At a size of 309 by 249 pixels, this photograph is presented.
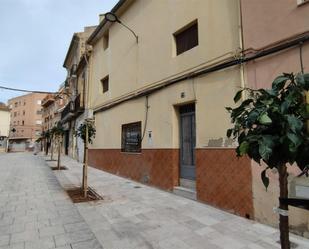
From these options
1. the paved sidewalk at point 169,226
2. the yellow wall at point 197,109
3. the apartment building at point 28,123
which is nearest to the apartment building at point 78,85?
the yellow wall at point 197,109

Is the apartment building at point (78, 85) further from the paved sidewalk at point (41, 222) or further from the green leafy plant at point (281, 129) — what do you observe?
the green leafy plant at point (281, 129)

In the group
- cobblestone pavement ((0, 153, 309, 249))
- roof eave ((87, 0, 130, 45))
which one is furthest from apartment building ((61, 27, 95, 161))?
cobblestone pavement ((0, 153, 309, 249))

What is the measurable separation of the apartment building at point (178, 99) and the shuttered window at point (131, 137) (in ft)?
0.12

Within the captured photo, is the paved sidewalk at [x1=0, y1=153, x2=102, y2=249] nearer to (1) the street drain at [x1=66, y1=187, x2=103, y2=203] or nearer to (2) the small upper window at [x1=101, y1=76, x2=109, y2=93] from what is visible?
(1) the street drain at [x1=66, y1=187, x2=103, y2=203]

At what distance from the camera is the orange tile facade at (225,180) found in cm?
504

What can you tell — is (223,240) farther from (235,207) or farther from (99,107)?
(99,107)

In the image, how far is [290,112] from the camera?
5.82ft

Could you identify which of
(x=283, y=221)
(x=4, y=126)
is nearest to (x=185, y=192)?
(x=283, y=221)

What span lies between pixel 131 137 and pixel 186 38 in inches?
169

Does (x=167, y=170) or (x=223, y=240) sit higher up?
(x=167, y=170)

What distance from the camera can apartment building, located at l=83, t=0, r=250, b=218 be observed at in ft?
18.3

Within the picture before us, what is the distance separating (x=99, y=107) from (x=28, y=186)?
5605 millimetres

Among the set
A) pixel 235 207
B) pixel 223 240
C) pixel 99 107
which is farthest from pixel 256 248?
pixel 99 107

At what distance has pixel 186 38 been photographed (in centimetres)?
728
